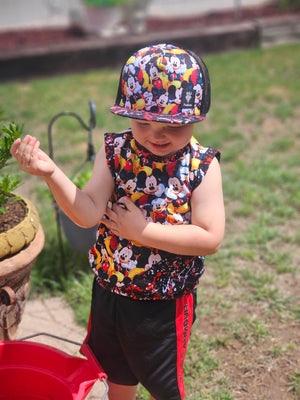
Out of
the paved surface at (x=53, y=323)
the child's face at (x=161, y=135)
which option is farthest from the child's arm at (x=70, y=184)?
the paved surface at (x=53, y=323)

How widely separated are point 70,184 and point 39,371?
70cm

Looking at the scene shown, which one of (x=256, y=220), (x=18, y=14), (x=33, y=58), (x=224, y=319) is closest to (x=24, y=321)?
(x=224, y=319)

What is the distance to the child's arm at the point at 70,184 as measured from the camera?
1368 millimetres

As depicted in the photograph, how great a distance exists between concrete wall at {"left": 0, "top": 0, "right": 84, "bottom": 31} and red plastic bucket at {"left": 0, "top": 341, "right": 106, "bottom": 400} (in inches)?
Answer: 284

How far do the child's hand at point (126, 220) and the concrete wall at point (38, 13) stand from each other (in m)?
7.22

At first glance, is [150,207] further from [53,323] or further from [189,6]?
[189,6]

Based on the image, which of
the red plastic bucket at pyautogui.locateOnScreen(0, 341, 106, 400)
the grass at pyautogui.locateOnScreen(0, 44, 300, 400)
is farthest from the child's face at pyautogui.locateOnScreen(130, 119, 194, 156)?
the grass at pyautogui.locateOnScreen(0, 44, 300, 400)

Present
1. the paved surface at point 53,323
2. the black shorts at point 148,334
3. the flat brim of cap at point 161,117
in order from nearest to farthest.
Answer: the flat brim of cap at point 161,117, the black shorts at point 148,334, the paved surface at point 53,323

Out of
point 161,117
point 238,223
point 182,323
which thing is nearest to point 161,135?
point 161,117

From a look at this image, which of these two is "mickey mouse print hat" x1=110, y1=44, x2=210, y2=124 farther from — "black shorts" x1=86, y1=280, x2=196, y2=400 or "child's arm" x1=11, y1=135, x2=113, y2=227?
"black shorts" x1=86, y1=280, x2=196, y2=400

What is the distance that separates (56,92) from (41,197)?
2.35 m

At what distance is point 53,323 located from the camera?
2.63m

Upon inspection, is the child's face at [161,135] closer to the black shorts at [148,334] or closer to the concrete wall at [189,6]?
the black shorts at [148,334]

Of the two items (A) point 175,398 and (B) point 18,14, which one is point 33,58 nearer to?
(B) point 18,14
